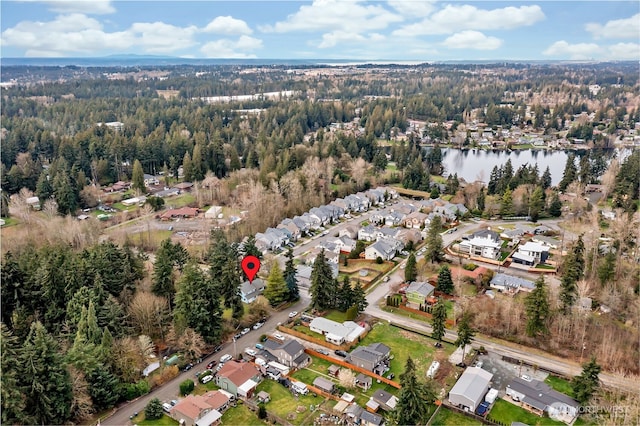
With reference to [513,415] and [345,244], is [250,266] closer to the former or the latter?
[345,244]

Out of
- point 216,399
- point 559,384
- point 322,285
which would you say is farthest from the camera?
point 322,285

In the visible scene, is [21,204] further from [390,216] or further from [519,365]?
[519,365]

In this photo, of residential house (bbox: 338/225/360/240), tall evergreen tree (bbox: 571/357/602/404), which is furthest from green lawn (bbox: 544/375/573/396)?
residential house (bbox: 338/225/360/240)

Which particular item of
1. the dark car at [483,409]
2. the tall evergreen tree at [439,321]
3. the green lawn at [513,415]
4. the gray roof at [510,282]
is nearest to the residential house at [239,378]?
the tall evergreen tree at [439,321]

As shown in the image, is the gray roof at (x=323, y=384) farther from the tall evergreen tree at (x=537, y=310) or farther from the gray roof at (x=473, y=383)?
the tall evergreen tree at (x=537, y=310)

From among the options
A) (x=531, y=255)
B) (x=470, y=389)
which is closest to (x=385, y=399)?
(x=470, y=389)

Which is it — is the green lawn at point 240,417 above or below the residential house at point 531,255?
below

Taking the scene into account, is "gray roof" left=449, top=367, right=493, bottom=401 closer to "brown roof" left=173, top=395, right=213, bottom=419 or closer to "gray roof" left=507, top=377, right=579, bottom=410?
"gray roof" left=507, top=377, right=579, bottom=410
